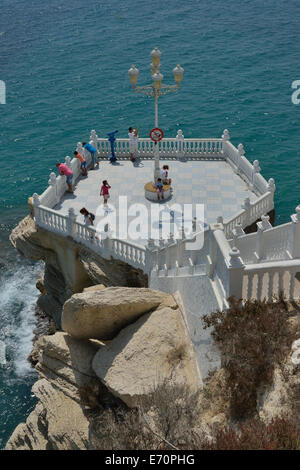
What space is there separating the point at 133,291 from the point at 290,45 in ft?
162

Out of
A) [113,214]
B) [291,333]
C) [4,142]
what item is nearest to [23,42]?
[4,142]

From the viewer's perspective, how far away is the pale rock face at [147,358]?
15.9m

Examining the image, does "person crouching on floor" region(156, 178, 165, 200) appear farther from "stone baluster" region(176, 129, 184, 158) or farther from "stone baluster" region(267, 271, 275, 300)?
"stone baluster" region(267, 271, 275, 300)

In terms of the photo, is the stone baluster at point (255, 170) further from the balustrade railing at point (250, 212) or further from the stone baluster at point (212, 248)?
the stone baluster at point (212, 248)

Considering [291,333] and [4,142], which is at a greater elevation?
[291,333]

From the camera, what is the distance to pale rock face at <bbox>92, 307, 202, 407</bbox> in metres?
15.9

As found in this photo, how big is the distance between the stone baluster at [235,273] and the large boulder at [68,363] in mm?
6471

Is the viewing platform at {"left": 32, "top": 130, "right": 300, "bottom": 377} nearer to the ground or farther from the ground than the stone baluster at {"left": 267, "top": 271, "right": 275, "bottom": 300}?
nearer to the ground

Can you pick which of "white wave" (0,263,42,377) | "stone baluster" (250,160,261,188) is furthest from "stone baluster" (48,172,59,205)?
"stone baluster" (250,160,261,188)

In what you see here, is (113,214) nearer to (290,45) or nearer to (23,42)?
(290,45)

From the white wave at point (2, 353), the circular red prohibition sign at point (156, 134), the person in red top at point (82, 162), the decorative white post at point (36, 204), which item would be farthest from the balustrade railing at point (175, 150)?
the white wave at point (2, 353)

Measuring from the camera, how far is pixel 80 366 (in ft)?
59.5

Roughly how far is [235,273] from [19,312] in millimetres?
20802

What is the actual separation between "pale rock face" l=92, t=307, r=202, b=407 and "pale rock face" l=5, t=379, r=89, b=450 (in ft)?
4.66
